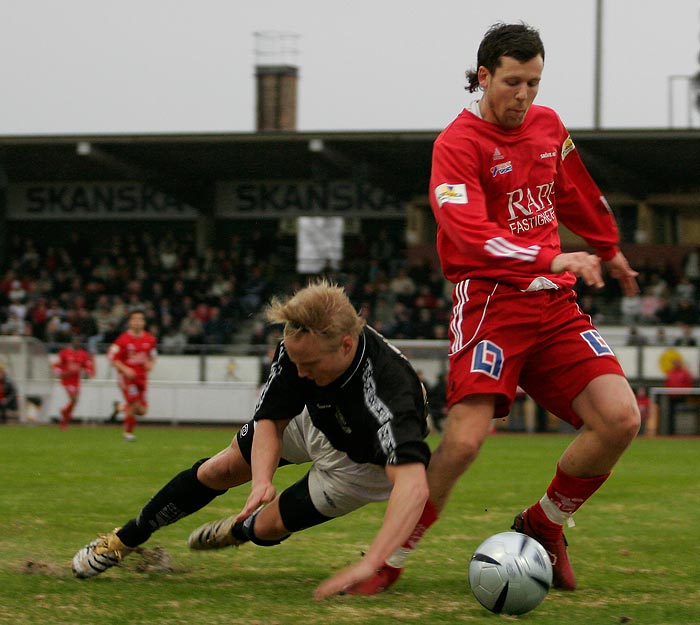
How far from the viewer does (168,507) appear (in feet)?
16.3

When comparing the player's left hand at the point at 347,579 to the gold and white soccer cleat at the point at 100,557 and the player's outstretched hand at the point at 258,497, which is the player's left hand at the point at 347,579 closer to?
the player's outstretched hand at the point at 258,497

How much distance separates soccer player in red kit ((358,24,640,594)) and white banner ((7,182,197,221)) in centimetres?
2656

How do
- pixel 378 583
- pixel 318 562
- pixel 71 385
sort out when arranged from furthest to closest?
1. pixel 71 385
2. pixel 318 562
3. pixel 378 583

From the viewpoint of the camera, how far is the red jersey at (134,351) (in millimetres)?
17594

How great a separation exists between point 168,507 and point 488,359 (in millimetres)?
1466

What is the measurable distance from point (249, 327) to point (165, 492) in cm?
2120

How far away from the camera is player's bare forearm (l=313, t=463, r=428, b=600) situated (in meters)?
4.09

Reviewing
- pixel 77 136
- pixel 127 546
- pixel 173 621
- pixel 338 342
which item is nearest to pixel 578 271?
pixel 338 342

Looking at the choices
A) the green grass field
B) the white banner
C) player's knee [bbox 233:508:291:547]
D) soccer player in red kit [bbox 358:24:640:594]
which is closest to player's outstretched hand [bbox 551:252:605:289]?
soccer player in red kit [bbox 358:24:640:594]

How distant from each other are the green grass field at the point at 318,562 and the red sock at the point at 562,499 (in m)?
0.28

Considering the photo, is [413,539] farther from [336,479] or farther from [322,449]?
[322,449]

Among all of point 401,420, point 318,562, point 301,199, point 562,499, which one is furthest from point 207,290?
point 401,420

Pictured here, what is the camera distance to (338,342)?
4254 mm

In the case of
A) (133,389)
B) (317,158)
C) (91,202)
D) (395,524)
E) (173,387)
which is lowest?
(173,387)
